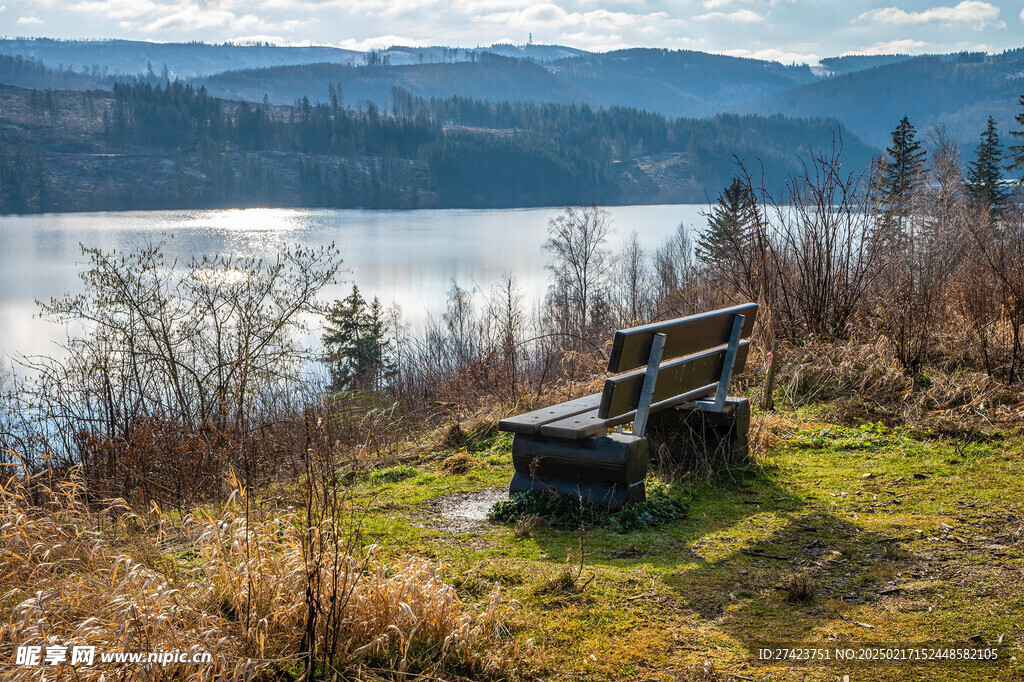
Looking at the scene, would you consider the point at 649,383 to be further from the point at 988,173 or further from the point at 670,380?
the point at 988,173

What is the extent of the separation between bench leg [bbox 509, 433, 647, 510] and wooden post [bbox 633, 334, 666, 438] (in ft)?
0.30

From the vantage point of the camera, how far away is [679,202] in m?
160

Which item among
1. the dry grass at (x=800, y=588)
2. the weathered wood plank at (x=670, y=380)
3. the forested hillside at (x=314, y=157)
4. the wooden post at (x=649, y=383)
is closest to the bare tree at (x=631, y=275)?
the weathered wood plank at (x=670, y=380)

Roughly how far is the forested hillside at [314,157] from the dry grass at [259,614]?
4949 inches

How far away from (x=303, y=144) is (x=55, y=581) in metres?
→ 157

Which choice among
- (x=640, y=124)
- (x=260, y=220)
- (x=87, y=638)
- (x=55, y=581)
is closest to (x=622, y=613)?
(x=87, y=638)

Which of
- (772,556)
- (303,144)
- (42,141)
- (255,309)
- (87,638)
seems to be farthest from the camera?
(303,144)

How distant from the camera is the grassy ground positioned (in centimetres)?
290

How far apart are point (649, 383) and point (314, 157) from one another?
493ft

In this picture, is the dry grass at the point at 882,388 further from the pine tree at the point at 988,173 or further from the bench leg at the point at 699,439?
the pine tree at the point at 988,173

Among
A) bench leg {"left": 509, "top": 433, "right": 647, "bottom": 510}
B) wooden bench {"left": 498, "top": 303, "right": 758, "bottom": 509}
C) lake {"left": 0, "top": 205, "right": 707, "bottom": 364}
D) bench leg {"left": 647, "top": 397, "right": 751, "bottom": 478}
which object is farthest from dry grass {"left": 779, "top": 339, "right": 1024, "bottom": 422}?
lake {"left": 0, "top": 205, "right": 707, "bottom": 364}

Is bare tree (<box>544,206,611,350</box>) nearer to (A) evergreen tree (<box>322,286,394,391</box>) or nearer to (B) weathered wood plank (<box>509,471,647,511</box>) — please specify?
(A) evergreen tree (<box>322,286,394,391</box>)

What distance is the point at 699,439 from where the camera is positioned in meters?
5.50

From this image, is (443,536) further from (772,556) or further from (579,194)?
(579,194)
